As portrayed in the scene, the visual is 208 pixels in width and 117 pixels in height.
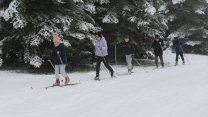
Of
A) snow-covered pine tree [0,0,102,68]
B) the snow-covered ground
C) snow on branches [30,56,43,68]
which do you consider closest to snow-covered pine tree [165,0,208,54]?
snow-covered pine tree [0,0,102,68]

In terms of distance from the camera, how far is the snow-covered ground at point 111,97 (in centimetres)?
1089

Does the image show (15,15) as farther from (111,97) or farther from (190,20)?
(190,20)

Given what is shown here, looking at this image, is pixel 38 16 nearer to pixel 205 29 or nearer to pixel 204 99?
pixel 204 99

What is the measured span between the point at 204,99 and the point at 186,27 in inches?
934

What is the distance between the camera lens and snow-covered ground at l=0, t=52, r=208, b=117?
10.9 m

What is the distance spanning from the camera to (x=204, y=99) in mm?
11984

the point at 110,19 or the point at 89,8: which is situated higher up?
the point at 89,8

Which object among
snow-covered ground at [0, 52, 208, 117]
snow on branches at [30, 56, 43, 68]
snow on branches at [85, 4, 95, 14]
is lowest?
snow-covered ground at [0, 52, 208, 117]

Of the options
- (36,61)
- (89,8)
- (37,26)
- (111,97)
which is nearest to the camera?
(111,97)

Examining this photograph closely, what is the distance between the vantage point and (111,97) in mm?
12953

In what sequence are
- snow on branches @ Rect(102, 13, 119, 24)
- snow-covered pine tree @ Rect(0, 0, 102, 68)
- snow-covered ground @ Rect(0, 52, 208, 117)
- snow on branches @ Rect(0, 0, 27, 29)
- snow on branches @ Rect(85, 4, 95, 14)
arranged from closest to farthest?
1. snow-covered ground @ Rect(0, 52, 208, 117)
2. snow on branches @ Rect(0, 0, 27, 29)
3. snow-covered pine tree @ Rect(0, 0, 102, 68)
4. snow on branches @ Rect(85, 4, 95, 14)
5. snow on branches @ Rect(102, 13, 119, 24)

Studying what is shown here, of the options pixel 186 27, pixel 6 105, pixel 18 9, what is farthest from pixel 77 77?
pixel 186 27

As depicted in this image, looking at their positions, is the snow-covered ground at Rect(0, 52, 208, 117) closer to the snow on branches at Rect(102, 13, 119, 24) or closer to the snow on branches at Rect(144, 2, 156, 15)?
the snow on branches at Rect(102, 13, 119, 24)

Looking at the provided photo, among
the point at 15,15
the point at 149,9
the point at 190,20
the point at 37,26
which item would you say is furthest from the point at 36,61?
the point at 190,20
